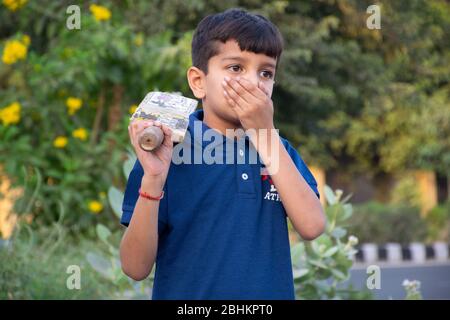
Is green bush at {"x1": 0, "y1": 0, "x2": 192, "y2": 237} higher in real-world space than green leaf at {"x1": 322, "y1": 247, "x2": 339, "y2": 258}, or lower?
higher

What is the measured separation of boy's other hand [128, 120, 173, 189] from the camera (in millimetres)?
2039

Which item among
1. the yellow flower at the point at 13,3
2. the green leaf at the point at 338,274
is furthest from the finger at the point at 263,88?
the yellow flower at the point at 13,3

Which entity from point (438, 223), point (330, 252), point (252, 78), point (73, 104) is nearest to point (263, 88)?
point (252, 78)

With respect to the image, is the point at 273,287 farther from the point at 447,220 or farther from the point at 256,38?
the point at 447,220

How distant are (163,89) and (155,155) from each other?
4.78 meters

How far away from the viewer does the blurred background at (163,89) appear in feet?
12.7

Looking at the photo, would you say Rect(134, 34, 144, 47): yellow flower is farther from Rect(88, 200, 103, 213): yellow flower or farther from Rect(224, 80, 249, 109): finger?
Rect(224, 80, 249, 109): finger

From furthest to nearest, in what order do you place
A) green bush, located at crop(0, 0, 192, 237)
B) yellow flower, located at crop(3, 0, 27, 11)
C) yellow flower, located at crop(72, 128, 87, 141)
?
yellow flower, located at crop(3, 0, 27, 11) < yellow flower, located at crop(72, 128, 87, 141) < green bush, located at crop(0, 0, 192, 237)

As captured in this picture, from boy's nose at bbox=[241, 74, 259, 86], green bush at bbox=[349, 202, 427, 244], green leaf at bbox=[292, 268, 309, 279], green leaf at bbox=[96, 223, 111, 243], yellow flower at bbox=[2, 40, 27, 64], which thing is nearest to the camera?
boy's nose at bbox=[241, 74, 259, 86]

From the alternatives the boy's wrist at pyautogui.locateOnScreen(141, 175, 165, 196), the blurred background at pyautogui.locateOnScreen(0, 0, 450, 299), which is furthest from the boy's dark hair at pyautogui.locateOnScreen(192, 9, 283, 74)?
the blurred background at pyautogui.locateOnScreen(0, 0, 450, 299)

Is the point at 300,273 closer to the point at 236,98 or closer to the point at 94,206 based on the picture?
the point at 236,98

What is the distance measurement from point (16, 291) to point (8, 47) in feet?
11.1

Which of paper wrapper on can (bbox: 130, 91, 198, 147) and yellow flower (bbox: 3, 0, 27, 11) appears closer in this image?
paper wrapper on can (bbox: 130, 91, 198, 147)
